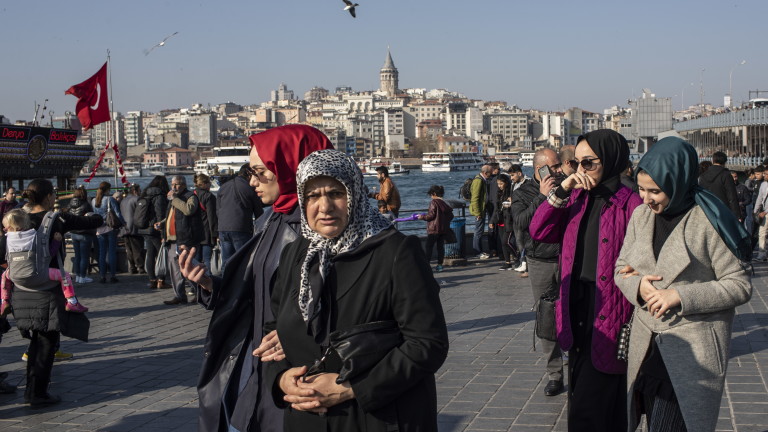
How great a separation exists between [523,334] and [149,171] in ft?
486

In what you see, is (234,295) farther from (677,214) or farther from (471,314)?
(471,314)

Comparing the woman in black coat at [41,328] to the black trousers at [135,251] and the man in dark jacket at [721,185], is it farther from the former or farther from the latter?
the man in dark jacket at [721,185]

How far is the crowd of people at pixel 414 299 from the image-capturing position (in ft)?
8.07

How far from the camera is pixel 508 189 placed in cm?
1245

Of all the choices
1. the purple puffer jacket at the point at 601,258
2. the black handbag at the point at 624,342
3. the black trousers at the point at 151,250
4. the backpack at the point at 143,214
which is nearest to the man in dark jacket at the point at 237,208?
the backpack at the point at 143,214

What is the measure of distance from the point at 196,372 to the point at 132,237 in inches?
241

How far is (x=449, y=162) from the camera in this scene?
127m

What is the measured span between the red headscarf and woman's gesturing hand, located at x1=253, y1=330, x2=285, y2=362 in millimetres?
795

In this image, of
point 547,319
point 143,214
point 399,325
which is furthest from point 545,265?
point 143,214

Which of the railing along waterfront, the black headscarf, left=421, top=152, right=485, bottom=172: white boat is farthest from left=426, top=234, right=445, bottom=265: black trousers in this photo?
left=421, top=152, right=485, bottom=172: white boat

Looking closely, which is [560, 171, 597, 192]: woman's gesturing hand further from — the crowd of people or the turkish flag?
the turkish flag

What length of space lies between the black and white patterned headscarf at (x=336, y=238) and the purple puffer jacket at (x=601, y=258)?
1516 millimetres

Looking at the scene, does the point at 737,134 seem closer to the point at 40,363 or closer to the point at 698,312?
the point at 40,363

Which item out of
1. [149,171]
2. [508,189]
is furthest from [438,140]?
[508,189]
